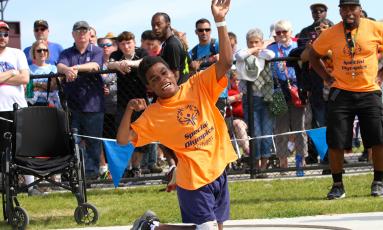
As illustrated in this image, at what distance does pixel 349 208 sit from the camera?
31.0 feet

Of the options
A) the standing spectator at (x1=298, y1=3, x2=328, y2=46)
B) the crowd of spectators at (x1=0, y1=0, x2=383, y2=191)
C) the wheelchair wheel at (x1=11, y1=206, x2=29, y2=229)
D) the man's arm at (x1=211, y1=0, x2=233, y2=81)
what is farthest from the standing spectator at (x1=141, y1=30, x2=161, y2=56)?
the man's arm at (x1=211, y1=0, x2=233, y2=81)

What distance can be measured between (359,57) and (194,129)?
3.84 metres

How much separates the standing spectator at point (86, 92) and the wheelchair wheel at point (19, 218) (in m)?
3.37

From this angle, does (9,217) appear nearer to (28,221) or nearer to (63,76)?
(28,221)

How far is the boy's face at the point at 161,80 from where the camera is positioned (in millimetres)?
6980

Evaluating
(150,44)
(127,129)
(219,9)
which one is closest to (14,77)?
(150,44)

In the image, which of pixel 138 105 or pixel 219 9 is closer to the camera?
pixel 219 9

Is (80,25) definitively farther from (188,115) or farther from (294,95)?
(188,115)

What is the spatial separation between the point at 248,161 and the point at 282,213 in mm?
4154

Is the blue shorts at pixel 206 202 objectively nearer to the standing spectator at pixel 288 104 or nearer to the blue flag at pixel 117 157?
the blue flag at pixel 117 157

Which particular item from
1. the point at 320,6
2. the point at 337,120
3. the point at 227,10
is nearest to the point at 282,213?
the point at 337,120

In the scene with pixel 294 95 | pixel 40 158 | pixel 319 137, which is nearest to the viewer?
pixel 40 158

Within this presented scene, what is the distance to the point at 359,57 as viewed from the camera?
10219mm

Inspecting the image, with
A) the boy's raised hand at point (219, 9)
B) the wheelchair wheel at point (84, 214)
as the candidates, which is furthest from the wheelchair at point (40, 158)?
the boy's raised hand at point (219, 9)
